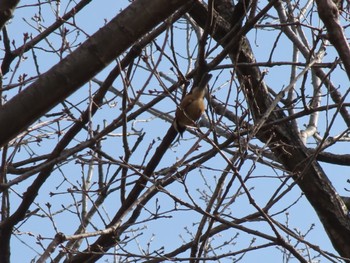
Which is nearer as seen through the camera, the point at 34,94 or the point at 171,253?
the point at 34,94

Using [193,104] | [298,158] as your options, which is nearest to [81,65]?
[193,104]

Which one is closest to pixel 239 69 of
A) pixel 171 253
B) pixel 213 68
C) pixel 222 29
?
pixel 222 29

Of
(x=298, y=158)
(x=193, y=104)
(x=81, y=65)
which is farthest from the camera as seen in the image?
(x=298, y=158)

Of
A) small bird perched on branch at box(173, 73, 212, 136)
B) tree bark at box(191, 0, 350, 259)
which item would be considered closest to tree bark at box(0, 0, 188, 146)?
small bird perched on branch at box(173, 73, 212, 136)

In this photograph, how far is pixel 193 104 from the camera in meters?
2.94

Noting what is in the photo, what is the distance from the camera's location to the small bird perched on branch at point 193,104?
2840mm

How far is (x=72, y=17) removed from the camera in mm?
3014

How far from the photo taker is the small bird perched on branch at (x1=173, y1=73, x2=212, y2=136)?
2.84 m

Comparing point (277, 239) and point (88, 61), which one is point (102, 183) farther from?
point (88, 61)

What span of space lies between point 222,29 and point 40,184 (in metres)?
1.31

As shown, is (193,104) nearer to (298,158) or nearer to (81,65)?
(298,158)

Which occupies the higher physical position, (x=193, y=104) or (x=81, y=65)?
(x=193, y=104)

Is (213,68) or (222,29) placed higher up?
(222,29)

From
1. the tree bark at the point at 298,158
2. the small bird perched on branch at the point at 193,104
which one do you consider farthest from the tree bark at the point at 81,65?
the tree bark at the point at 298,158
